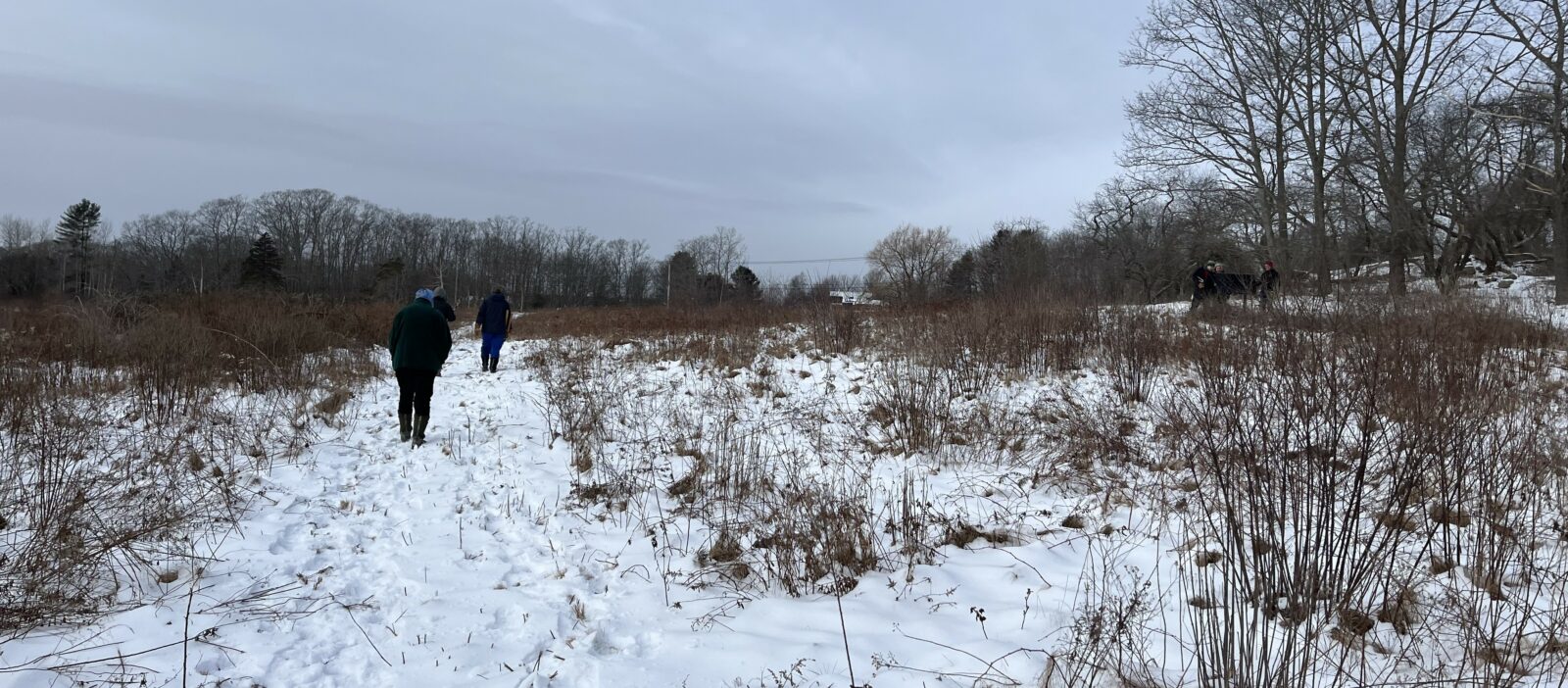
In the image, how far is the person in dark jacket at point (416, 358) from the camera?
242 inches

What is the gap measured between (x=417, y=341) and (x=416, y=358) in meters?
0.16

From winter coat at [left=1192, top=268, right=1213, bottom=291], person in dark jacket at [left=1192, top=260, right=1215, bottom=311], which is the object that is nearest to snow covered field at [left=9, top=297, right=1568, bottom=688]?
person in dark jacket at [left=1192, top=260, right=1215, bottom=311]

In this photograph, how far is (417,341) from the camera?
618cm

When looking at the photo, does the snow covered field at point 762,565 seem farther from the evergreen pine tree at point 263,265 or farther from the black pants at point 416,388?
the evergreen pine tree at point 263,265

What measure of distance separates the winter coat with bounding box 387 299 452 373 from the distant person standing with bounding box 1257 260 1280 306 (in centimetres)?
810

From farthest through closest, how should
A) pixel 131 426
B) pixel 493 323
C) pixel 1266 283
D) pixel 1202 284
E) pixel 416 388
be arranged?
1. pixel 1202 284
2. pixel 493 323
3. pixel 1266 283
4. pixel 416 388
5. pixel 131 426

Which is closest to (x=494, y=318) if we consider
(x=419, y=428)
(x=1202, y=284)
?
(x=419, y=428)

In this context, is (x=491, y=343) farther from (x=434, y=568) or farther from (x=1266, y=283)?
(x=1266, y=283)

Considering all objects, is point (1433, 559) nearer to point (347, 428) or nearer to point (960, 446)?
point (960, 446)

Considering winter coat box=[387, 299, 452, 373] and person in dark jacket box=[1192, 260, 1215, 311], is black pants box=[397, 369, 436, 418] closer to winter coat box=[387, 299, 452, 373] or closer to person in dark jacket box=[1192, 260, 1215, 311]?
winter coat box=[387, 299, 452, 373]

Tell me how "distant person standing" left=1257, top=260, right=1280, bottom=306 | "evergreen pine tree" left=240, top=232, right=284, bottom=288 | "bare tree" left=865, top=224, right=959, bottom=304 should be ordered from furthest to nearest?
1. "bare tree" left=865, top=224, right=959, bottom=304
2. "evergreen pine tree" left=240, top=232, right=284, bottom=288
3. "distant person standing" left=1257, top=260, right=1280, bottom=306

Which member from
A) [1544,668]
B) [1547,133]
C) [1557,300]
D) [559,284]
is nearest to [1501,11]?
[1547,133]

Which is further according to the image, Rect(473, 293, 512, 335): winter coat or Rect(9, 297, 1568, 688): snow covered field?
Rect(473, 293, 512, 335): winter coat

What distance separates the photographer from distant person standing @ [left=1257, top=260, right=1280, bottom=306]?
727cm
